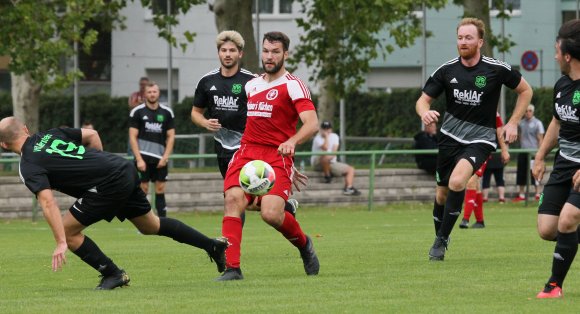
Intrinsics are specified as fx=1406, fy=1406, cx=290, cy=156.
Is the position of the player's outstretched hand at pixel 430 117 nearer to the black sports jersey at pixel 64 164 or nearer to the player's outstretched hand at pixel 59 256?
the black sports jersey at pixel 64 164

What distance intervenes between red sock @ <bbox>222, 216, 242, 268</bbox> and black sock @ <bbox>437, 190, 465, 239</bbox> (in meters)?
2.64

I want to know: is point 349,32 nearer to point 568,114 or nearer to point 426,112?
point 426,112

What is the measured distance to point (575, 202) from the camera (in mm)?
9484

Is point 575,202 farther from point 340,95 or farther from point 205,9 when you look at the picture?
point 205,9

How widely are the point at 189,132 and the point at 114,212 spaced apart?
34.3m

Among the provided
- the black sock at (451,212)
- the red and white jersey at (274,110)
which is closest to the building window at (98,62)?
the black sock at (451,212)

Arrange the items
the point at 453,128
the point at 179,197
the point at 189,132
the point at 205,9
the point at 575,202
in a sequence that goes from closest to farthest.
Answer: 1. the point at 575,202
2. the point at 453,128
3. the point at 179,197
4. the point at 189,132
5. the point at 205,9

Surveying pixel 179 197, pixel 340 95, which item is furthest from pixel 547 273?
pixel 340 95

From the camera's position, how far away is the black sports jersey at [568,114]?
9.67 meters

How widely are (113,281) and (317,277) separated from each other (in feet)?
5.49

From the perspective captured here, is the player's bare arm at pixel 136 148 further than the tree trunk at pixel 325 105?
No

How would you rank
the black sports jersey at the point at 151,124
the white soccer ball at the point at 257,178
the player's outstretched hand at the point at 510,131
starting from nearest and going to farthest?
the white soccer ball at the point at 257,178 → the player's outstretched hand at the point at 510,131 → the black sports jersey at the point at 151,124

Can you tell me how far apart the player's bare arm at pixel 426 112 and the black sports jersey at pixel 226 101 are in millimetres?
1953

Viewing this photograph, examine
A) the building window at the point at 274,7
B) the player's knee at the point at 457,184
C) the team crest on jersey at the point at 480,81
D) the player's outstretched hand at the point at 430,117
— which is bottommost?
the player's knee at the point at 457,184
